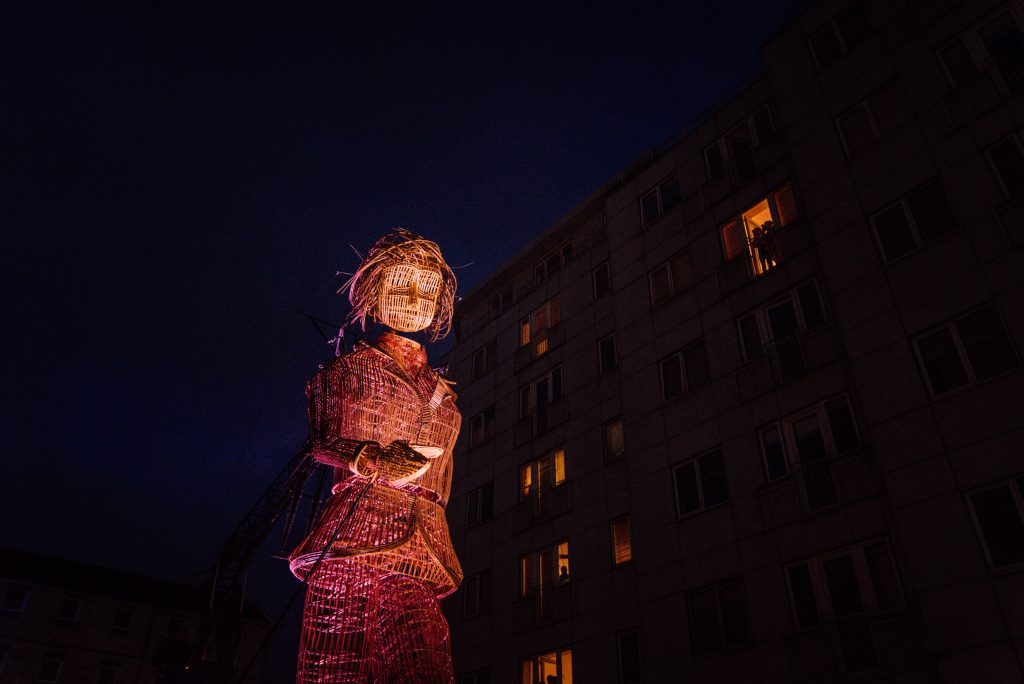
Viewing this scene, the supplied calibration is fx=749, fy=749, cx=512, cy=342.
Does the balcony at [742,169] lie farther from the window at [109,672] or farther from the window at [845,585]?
the window at [109,672]

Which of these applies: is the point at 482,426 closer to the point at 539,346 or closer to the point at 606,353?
the point at 539,346

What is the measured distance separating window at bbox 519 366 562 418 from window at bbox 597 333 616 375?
1.89m

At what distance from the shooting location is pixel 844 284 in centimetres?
1498

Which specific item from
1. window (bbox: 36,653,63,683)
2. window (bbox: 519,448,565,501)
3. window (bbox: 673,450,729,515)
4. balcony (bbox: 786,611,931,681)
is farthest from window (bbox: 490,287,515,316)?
window (bbox: 36,653,63,683)

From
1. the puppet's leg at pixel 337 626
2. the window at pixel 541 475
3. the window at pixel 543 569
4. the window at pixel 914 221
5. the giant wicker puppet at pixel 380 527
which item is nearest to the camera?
the puppet's leg at pixel 337 626

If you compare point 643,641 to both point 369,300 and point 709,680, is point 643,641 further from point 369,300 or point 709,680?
point 369,300

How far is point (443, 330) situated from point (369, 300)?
141 centimetres

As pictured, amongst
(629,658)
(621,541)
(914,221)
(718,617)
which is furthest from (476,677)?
(914,221)

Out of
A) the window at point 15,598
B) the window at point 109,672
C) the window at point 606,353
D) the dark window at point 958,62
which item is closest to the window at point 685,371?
the window at point 606,353

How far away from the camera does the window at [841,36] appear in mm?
17016

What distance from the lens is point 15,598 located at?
37406 millimetres

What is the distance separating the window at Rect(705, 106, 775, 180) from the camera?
19.3 m

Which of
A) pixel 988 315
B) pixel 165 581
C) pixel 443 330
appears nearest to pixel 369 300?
pixel 443 330

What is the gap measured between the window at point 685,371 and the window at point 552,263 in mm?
8066
